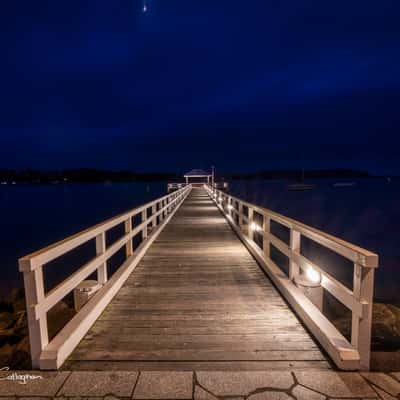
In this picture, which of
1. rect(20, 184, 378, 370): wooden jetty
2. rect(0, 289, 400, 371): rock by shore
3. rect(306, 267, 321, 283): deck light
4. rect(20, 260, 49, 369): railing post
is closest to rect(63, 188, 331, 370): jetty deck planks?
rect(20, 184, 378, 370): wooden jetty


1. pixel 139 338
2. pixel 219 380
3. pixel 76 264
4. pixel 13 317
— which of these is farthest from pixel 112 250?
pixel 76 264

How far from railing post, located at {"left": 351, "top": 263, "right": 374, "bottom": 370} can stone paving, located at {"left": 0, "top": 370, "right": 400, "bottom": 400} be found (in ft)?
0.56

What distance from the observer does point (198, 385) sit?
91.4 inches

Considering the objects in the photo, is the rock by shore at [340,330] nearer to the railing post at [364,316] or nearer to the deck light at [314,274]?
the deck light at [314,274]

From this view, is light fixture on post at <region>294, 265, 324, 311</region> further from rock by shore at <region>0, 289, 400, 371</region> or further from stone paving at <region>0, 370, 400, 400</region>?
rock by shore at <region>0, 289, 400, 371</region>

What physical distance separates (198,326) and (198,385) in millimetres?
1055

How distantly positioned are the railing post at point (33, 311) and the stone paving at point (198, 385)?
182 millimetres

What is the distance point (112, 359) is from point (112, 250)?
5.91ft

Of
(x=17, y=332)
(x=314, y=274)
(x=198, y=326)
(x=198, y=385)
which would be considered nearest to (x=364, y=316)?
(x=314, y=274)

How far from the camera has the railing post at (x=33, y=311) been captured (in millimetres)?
2469

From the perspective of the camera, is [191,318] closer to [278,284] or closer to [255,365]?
[255,365]

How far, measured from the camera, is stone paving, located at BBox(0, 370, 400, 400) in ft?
7.27

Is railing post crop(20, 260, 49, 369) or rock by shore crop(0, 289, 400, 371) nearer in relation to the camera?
railing post crop(20, 260, 49, 369)

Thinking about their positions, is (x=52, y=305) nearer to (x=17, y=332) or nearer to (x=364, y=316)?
(x=364, y=316)
